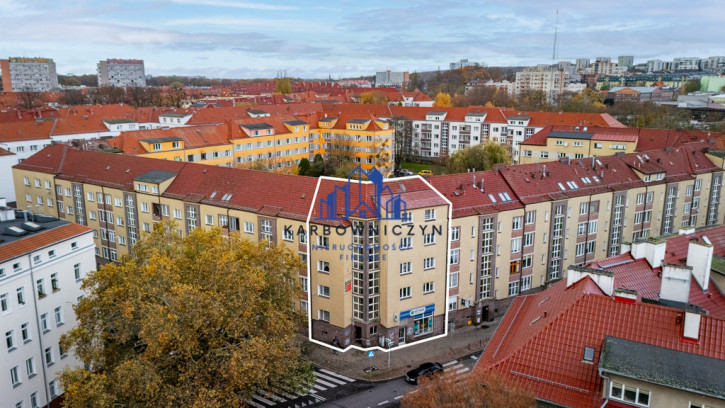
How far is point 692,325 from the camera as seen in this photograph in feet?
70.0

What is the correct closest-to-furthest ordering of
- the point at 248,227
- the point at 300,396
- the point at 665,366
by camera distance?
the point at 665,366, the point at 300,396, the point at 248,227

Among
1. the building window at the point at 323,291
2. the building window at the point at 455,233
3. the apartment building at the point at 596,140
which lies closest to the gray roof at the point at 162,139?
the building window at the point at 323,291

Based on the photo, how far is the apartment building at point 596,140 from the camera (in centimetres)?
7438

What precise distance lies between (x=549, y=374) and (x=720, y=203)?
54357 mm

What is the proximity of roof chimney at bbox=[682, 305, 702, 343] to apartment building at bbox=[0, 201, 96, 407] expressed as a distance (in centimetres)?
3264

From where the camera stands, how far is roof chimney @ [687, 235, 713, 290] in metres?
28.3

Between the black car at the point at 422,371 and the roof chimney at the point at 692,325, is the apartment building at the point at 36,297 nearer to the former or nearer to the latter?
the black car at the point at 422,371

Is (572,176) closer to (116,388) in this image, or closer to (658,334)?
(658,334)

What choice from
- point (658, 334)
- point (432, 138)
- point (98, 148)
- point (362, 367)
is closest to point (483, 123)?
point (432, 138)

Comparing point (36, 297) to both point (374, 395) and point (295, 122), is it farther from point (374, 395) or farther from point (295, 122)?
point (295, 122)

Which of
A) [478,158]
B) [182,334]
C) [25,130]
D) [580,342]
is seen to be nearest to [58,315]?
[182,334]

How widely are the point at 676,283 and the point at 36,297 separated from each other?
119 feet

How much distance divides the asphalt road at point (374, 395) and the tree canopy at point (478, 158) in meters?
43.9

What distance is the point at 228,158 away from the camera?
81875 millimetres
